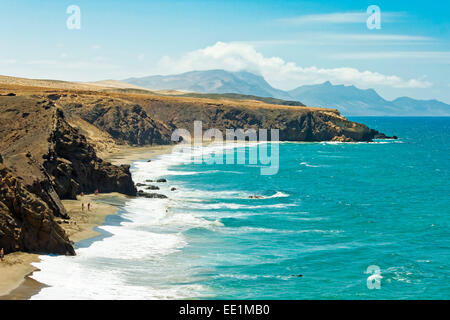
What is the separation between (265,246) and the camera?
38.9m

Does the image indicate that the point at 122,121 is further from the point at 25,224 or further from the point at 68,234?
the point at 25,224

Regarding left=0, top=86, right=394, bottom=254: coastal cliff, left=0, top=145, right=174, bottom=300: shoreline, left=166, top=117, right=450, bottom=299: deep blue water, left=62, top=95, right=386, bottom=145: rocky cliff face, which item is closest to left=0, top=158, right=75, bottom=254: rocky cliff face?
left=0, top=86, right=394, bottom=254: coastal cliff

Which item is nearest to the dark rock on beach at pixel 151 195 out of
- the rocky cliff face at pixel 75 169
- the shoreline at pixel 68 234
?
the rocky cliff face at pixel 75 169

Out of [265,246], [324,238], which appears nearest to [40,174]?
[265,246]

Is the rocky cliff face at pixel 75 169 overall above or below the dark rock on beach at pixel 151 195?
above

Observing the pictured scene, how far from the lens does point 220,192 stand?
214 feet

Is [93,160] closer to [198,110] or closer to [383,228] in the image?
[383,228]

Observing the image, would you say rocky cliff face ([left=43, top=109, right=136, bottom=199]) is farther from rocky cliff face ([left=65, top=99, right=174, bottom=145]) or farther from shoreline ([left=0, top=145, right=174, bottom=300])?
rocky cliff face ([left=65, top=99, right=174, bottom=145])
